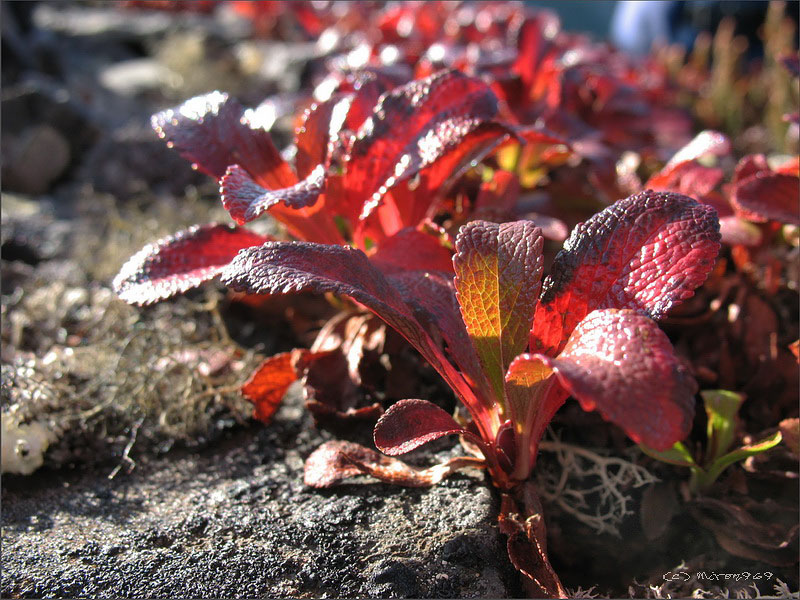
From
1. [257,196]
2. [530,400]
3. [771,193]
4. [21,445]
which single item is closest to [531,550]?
[530,400]

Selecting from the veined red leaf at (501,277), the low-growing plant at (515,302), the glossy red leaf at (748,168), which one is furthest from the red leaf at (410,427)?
the glossy red leaf at (748,168)

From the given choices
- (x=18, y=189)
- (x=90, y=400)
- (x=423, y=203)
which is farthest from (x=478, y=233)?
(x=18, y=189)

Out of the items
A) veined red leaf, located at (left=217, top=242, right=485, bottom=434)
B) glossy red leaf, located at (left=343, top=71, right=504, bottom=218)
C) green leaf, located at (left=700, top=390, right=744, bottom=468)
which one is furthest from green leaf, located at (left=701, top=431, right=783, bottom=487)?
glossy red leaf, located at (left=343, top=71, right=504, bottom=218)

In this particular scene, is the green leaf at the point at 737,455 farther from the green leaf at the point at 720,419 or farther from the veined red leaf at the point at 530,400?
the veined red leaf at the point at 530,400

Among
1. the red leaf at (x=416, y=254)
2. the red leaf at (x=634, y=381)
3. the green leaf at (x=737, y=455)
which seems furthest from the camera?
the red leaf at (x=416, y=254)

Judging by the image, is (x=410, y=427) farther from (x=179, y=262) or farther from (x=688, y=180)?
(x=688, y=180)

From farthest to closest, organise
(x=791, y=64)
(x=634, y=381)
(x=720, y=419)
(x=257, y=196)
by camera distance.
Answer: (x=791, y=64) → (x=720, y=419) → (x=257, y=196) → (x=634, y=381)
